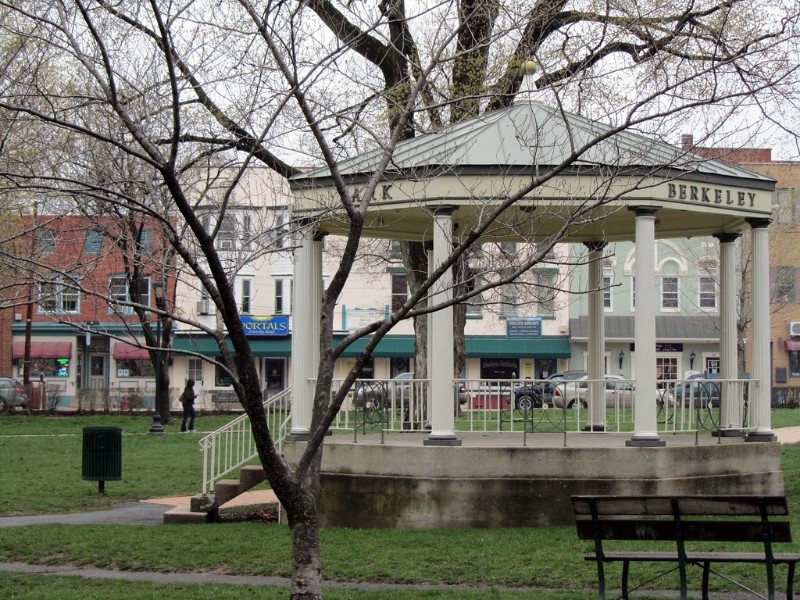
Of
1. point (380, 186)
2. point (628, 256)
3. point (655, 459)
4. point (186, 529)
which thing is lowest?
point (186, 529)

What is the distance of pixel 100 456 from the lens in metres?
20.4

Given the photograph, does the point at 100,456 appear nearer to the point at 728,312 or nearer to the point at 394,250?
the point at 728,312

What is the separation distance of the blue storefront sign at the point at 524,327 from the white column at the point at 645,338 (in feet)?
137

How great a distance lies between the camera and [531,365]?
56844 millimetres

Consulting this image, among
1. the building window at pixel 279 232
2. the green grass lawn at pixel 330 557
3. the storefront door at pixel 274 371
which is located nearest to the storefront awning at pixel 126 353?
the storefront door at pixel 274 371

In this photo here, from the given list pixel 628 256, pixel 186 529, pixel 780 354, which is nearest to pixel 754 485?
pixel 186 529

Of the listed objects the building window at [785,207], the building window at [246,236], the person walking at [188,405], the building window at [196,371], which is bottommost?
the person walking at [188,405]

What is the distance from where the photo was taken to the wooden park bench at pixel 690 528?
912 cm

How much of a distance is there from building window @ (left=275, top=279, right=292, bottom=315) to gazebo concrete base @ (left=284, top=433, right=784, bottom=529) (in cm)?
4378

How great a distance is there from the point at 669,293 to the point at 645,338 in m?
42.9

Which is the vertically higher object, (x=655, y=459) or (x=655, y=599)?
(x=655, y=459)

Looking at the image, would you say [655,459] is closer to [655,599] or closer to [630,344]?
[655,599]

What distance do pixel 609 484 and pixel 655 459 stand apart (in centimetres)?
66

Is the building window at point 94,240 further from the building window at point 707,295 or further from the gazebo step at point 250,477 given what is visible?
the building window at point 707,295
